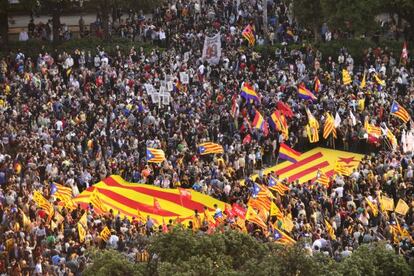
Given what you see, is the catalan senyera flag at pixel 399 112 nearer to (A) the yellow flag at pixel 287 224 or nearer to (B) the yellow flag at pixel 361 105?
(B) the yellow flag at pixel 361 105

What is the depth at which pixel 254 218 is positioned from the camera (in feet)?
152

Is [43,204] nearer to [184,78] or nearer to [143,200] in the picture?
[143,200]

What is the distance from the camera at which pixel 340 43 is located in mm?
70188

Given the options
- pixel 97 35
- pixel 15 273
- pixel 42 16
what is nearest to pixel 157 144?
pixel 15 273

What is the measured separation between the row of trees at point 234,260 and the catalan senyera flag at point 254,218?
9.82 m

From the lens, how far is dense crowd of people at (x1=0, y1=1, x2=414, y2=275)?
152 ft

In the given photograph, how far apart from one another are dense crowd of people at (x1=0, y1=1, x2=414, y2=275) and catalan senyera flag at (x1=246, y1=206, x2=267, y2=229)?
31cm

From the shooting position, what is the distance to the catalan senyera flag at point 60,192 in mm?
49812

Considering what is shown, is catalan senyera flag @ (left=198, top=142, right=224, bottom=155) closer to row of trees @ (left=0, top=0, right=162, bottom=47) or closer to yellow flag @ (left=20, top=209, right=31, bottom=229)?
yellow flag @ (left=20, top=209, right=31, bottom=229)

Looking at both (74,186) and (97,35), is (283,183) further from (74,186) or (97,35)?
(97,35)

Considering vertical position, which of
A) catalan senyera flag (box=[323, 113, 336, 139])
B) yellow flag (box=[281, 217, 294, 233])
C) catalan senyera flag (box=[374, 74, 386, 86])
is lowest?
yellow flag (box=[281, 217, 294, 233])

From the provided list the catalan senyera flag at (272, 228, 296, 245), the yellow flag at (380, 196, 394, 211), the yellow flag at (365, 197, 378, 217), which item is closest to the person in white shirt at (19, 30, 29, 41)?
the yellow flag at (365, 197, 378, 217)

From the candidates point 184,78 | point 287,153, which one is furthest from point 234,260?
point 184,78

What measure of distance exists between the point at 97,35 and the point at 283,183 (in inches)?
1013
